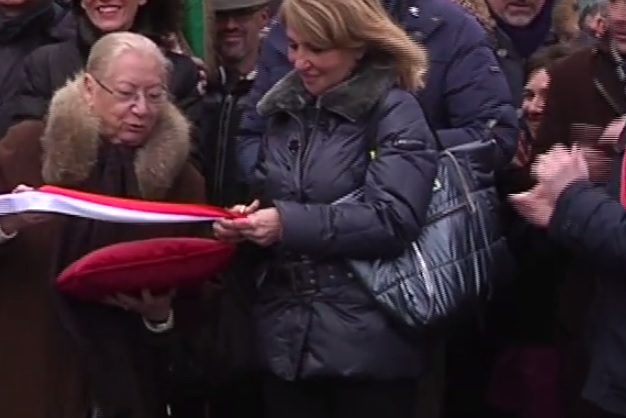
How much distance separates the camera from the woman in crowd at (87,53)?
405 centimetres

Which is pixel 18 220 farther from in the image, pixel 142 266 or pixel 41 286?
pixel 142 266

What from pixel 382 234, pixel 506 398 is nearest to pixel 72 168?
pixel 382 234

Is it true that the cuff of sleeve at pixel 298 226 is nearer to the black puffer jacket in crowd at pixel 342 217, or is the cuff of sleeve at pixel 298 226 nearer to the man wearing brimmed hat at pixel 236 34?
the black puffer jacket in crowd at pixel 342 217

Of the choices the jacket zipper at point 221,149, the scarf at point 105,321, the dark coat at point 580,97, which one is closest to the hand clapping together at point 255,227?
the scarf at point 105,321

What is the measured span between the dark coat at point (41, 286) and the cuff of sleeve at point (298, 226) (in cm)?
30

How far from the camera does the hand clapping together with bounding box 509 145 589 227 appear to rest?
346 cm

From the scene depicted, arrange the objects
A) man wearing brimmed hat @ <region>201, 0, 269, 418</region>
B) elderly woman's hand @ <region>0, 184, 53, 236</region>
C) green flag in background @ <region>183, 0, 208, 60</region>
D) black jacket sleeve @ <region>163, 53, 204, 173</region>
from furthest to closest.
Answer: green flag in background @ <region>183, 0, 208, 60</region>
black jacket sleeve @ <region>163, 53, 204, 173</region>
man wearing brimmed hat @ <region>201, 0, 269, 418</region>
elderly woman's hand @ <region>0, 184, 53, 236</region>

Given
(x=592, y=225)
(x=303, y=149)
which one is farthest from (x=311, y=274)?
(x=592, y=225)

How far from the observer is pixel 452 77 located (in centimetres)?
417

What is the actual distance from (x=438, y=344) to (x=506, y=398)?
0.97 m

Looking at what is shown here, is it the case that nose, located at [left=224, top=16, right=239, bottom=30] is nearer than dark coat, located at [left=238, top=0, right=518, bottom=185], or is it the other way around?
dark coat, located at [left=238, top=0, right=518, bottom=185]

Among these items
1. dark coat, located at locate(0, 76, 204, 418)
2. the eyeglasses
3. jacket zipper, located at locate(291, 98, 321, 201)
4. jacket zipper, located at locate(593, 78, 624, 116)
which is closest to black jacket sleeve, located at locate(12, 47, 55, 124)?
dark coat, located at locate(0, 76, 204, 418)

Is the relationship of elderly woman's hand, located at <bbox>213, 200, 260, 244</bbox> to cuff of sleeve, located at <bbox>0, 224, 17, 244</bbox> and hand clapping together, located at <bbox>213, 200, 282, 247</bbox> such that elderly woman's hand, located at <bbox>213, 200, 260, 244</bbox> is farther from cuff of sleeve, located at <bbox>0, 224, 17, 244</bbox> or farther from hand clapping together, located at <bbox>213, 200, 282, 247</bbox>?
cuff of sleeve, located at <bbox>0, 224, 17, 244</bbox>

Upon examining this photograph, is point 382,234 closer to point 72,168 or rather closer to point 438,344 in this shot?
point 438,344
